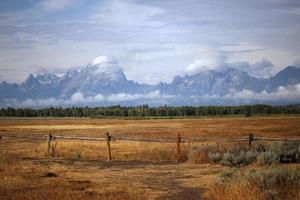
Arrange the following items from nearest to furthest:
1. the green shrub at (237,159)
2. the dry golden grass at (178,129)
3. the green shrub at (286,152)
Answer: the green shrub at (237,159), the green shrub at (286,152), the dry golden grass at (178,129)

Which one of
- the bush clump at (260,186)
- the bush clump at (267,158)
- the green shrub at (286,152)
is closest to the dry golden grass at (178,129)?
the green shrub at (286,152)

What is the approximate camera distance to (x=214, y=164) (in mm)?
23203

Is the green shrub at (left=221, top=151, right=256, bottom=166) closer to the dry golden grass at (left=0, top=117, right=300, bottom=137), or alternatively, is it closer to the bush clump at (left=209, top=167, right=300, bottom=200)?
the bush clump at (left=209, top=167, right=300, bottom=200)

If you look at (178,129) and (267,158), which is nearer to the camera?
(267,158)

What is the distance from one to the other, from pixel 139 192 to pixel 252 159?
8.54 meters

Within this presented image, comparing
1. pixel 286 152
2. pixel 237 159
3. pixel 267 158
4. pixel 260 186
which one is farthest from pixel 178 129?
pixel 260 186

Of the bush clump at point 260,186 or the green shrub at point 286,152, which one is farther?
the green shrub at point 286,152

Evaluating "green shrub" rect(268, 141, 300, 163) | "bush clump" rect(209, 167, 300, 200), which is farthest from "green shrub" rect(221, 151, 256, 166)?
"bush clump" rect(209, 167, 300, 200)

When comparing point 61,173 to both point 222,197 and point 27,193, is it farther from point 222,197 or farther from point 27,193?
point 222,197

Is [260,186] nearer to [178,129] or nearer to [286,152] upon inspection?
[286,152]

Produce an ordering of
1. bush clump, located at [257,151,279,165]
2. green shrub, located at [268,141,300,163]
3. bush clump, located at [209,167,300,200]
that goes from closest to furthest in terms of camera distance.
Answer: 1. bush clump, located at [209,167,300,200]
2. bush clump, located at [257,151,279,165]
3. green shrub, located at [268,141,300,163]

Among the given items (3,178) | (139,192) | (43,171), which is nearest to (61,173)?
(43,171)

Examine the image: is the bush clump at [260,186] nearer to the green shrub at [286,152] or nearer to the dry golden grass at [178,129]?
the green shrub at [286,152]

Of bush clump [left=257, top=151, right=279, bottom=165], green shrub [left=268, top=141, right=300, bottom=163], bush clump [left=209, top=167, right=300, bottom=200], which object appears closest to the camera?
bush clump [left=209, top=167, right=300, bottom=200]
